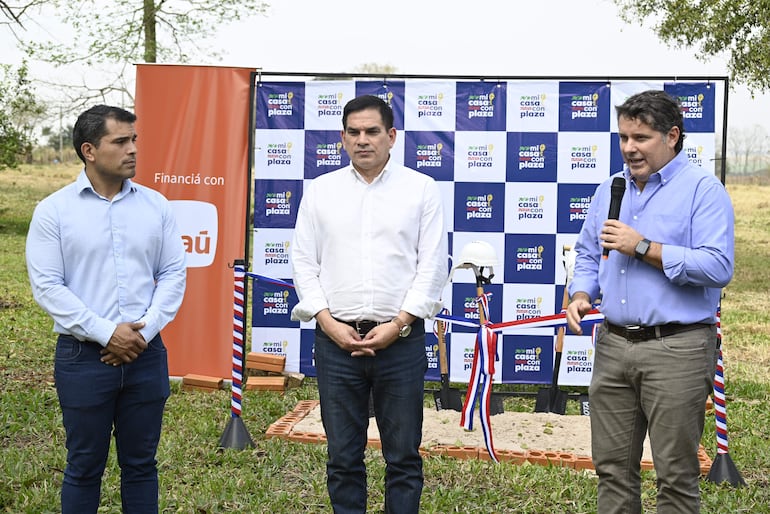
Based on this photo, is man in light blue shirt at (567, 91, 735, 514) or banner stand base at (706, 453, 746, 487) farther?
banner stand base at (706, 453, 746, 487)

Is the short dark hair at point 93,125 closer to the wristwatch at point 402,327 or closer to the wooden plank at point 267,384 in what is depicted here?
the wristwatch at point 402,327

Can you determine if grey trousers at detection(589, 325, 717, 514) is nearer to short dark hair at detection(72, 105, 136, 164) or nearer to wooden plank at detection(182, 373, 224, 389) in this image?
short dark hair at detection(72, 105, 136, 164)

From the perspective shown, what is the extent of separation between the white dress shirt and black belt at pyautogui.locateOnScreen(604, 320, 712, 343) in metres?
0.69

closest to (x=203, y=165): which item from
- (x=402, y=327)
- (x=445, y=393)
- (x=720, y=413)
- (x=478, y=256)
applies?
(x=478, y=256)

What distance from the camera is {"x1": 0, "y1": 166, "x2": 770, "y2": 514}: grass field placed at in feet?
13.3

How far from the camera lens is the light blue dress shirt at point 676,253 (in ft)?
9.03

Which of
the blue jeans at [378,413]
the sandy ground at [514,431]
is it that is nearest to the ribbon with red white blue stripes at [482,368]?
the sandy ground at [514,431]

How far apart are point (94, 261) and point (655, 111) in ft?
6.36

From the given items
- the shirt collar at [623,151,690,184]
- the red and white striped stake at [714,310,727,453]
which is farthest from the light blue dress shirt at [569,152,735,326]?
the red and white striped stake at [714,310,727,453]

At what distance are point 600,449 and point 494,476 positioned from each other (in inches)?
58.4

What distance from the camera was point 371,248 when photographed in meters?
3.15

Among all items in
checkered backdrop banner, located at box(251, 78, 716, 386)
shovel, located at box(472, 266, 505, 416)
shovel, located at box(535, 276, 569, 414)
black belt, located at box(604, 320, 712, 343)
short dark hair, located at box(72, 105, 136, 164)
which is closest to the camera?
black belt, located at box(604, 320, 712, 343)

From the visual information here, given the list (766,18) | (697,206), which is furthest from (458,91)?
(766,18)

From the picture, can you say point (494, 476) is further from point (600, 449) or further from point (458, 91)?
point (458, 91)
